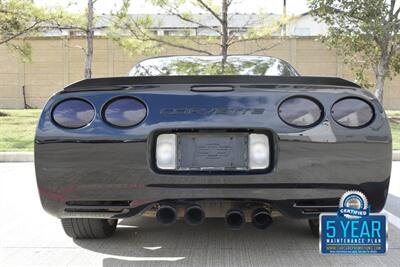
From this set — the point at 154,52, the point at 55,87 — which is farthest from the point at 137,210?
the point at 55,87

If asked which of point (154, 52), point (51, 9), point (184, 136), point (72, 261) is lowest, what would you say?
point (72, 261)

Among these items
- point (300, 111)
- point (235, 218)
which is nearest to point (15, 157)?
point (235, 218)

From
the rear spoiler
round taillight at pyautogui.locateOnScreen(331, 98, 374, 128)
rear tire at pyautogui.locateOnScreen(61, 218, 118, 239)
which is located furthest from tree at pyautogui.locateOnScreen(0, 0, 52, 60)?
round taillight at pyautogui.locateOnScreen(331, 98, 374, 128)

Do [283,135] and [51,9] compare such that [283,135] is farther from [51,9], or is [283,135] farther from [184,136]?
[51,9]

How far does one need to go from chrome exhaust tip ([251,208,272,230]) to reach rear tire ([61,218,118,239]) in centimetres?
108

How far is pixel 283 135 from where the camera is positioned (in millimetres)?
2684

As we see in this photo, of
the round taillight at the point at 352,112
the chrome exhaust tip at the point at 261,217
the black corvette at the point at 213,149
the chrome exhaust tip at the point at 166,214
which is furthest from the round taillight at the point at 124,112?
the round taillight at the point at 352,112

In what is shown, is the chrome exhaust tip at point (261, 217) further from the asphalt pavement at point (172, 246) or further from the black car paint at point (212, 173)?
the asphalt pavement at point (172, 246)

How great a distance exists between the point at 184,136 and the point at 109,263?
916mm

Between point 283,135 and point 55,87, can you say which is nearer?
point 283,135

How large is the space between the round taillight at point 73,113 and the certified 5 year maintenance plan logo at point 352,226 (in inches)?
53.4

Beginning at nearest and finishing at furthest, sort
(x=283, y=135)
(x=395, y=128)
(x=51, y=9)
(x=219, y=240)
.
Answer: (x=283, y=135) < (x=219, y=240) < (x=395, y=128) < (x=51, y=9)

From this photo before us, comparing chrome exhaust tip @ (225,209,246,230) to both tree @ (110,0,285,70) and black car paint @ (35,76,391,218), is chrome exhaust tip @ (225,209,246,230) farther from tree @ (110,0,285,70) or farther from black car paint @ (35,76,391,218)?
tree @ (110,0,285,70)

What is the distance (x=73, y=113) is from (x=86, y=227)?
2.98 ft
